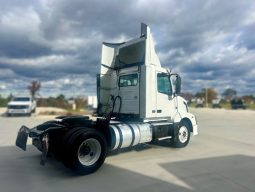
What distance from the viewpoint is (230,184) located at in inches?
230

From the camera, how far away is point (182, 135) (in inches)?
399

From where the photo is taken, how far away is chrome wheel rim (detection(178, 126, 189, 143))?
10070mm

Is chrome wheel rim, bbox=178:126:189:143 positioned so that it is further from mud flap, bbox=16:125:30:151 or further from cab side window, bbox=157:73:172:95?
mud flap, bbox=16:125:30:151

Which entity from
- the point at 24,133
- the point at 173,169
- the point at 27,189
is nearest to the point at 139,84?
the point at 173,169

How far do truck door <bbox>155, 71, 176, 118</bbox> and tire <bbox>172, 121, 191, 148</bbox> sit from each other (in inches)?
25.3

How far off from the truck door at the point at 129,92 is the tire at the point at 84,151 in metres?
2.32

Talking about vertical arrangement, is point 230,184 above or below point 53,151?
below

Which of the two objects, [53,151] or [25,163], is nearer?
[53,151]

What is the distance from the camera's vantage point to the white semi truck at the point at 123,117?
6832mm

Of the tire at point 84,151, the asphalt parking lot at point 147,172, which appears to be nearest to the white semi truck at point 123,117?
the tire at point 84,151

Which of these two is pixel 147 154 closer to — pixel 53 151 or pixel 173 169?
pixel 173 169

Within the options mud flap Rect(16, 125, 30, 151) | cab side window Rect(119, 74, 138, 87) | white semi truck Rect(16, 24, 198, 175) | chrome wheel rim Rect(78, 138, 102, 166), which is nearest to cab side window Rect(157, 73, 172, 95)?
white semi truck Rect(16, 24, 198, 175)

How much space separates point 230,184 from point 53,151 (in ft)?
13.8

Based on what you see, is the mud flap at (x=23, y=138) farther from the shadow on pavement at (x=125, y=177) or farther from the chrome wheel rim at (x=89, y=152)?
the chrome wheel rim at (x=89, y=152)
